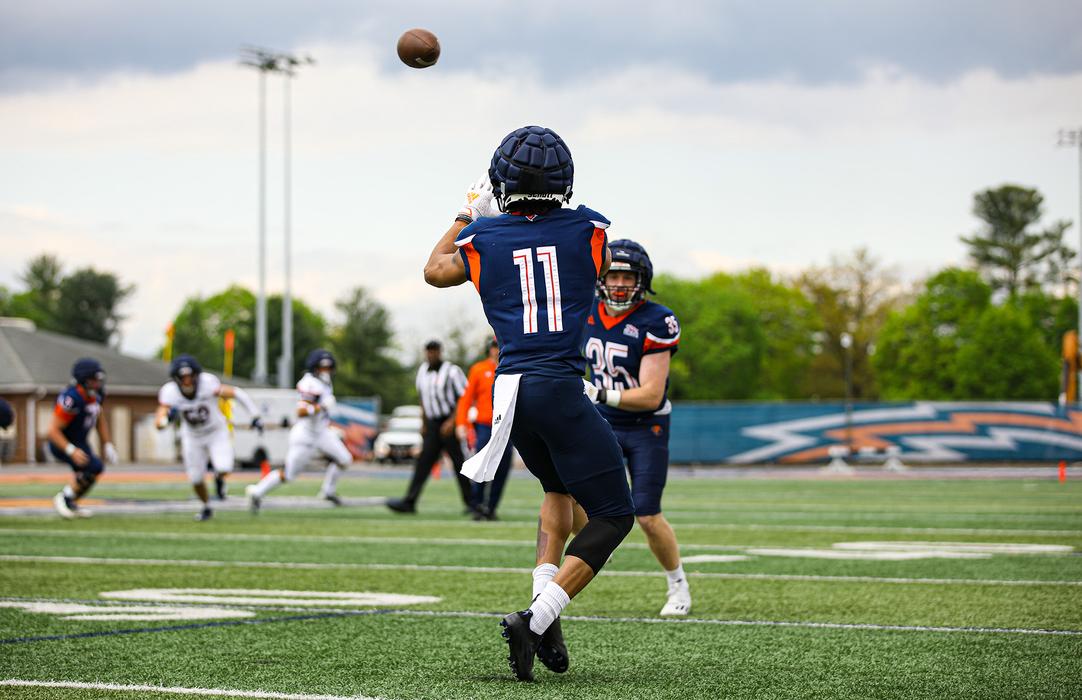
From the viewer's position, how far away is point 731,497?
20.2 meters

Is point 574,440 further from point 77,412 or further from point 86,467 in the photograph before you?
point 77,412

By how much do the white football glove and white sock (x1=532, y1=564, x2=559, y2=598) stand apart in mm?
1377

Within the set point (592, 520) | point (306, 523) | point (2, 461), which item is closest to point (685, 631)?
point (592, 520)

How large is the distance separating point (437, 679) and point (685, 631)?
1.67 m

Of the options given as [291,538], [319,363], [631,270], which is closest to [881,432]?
[319,363]

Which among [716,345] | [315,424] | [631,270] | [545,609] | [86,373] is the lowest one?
[545,609]

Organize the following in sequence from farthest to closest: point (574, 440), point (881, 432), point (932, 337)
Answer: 1. point (932, 337)
2. point (881, 432)
3. point (574, 440)

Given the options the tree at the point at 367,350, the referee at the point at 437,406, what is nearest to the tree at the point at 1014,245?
the tree at the point at 367,350

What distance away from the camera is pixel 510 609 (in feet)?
23.4

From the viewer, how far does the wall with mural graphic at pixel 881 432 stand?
34625 millimetres

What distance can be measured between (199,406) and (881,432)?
24478mm

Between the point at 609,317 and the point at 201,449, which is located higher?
the point at 609,317

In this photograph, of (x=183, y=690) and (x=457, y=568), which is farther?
(x=457, y=568)

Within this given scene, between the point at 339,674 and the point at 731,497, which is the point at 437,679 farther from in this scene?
the point at 731,497
